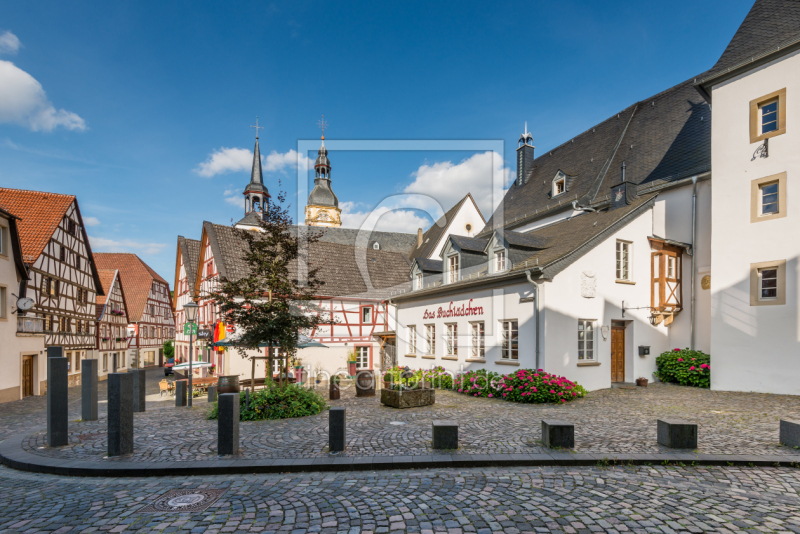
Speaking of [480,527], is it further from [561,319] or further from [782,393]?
[782,393]

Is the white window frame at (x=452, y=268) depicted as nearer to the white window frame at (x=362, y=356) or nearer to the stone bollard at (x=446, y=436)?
the white window frame at (x=362, y=356)

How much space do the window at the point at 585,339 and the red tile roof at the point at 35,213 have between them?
21.1 meters

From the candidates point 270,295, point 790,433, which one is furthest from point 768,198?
point 270,295

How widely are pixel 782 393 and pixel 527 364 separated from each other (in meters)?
7.00

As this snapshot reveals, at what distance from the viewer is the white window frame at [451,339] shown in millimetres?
17298

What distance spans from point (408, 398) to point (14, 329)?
15669mm

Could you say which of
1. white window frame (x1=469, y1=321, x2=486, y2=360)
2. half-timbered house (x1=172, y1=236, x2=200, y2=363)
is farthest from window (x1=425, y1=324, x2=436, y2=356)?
half-timbered house (x1=172, y1=236, x2=200, y2=363)

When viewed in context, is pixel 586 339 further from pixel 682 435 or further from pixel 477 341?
pixel 682 435

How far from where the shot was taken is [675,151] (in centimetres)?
1784

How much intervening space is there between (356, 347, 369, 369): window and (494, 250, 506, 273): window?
11180mm

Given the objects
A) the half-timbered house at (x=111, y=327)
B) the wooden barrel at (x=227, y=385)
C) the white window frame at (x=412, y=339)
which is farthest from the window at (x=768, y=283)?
the half-timbered house at (x=111, y=327)

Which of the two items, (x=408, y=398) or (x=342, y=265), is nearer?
(x=408, y=398)

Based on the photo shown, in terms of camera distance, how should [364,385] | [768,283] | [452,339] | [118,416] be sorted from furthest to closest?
[452,339], [364,385], [768,283], [118,416]

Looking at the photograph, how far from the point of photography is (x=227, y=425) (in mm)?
7133
